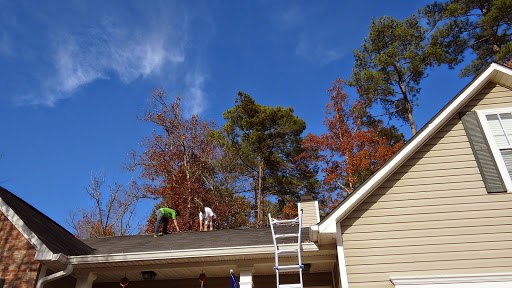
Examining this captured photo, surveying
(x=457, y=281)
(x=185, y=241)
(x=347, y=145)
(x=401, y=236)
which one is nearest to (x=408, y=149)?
(x=401, y=236)

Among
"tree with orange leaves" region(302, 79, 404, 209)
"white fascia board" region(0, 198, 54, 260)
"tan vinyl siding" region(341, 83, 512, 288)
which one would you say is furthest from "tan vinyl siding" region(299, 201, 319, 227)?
"tree with orange leaves" region(302, 79, 404, 209)

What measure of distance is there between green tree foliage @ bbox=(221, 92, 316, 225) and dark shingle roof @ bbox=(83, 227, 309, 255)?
1404cm

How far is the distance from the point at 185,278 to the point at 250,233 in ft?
5.59

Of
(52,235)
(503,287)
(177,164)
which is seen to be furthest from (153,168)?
(503,287)

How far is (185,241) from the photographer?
7.26 meters

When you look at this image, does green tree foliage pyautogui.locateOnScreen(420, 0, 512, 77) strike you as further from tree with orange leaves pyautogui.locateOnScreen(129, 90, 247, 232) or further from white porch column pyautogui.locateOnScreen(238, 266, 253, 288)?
white porch column pyautogui.locateOnScreen(238, 266, 253, 288)

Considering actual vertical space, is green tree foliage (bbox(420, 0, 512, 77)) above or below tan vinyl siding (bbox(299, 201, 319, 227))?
above

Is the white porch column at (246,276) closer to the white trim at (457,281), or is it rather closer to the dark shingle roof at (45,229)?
the white trim at (457,281)

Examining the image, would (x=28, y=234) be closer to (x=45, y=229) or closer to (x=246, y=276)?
(x=45, y=229)

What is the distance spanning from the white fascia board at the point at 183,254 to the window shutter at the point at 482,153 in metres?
2.95

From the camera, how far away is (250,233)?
25.2 ft

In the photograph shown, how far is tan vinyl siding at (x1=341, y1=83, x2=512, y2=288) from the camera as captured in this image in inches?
193

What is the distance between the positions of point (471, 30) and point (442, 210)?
2120cm

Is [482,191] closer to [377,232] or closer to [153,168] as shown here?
[377,232]
